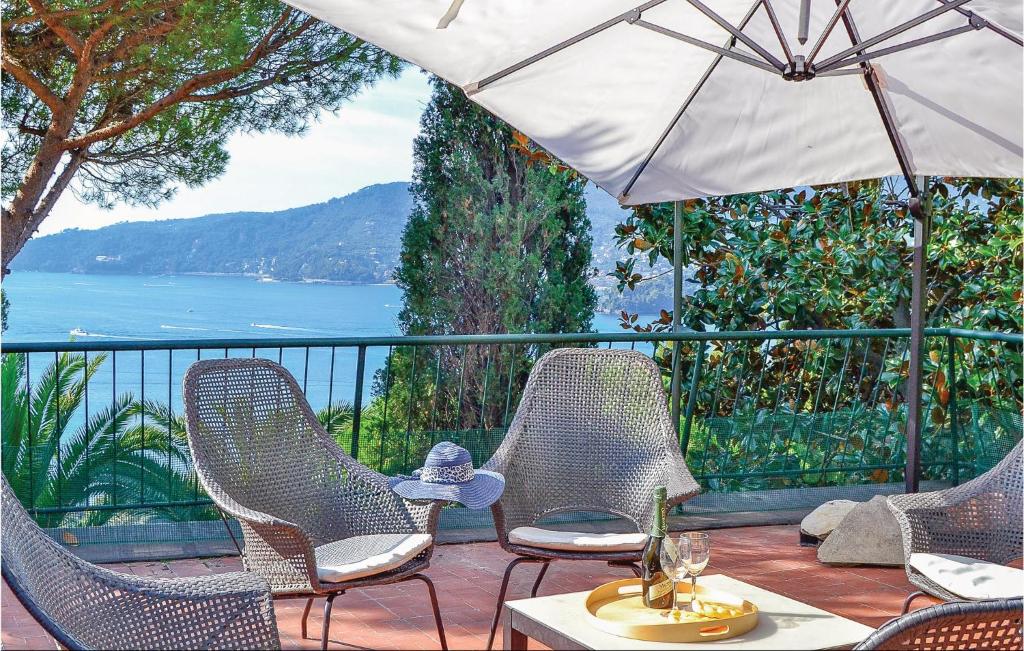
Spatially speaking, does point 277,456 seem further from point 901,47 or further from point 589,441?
point 901,47

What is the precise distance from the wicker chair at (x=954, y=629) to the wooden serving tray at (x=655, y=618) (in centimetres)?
63

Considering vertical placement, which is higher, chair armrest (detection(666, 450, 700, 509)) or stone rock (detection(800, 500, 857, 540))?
chair armrest (detection(666, 450, 700, 509))

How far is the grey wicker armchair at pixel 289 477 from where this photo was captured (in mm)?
3395

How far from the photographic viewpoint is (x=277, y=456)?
3.73 meters

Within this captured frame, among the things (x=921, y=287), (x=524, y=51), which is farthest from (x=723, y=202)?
(x=524, y=51)

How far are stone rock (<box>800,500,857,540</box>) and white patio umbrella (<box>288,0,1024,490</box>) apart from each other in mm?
1212

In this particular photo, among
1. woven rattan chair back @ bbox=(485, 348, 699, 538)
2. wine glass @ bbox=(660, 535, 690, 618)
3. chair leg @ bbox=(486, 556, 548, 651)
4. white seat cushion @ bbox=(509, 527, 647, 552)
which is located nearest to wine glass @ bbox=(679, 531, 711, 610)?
wine glass @ bbox=(660, 535, 690, 618)

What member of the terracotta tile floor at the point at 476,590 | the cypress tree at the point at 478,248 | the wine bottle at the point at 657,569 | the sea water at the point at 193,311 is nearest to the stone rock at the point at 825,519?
the terracotta tile floor at the point at 476,590

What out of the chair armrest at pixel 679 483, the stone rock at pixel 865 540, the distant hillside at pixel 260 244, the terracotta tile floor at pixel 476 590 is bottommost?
the terracotta tile floor at pixel 476 590

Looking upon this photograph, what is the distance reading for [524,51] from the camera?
11.4ft

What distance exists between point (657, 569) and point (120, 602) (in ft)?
4.26

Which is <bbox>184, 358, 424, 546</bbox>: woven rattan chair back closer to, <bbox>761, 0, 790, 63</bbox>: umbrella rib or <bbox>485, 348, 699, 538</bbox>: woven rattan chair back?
<bbox>485, 348, 699, 538</bbox>: woven rattan chair back

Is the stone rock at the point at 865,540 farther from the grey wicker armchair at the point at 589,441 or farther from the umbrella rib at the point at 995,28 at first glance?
the umbrella rib at the point at 995,28

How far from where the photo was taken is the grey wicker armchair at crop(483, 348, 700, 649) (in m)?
4.09
